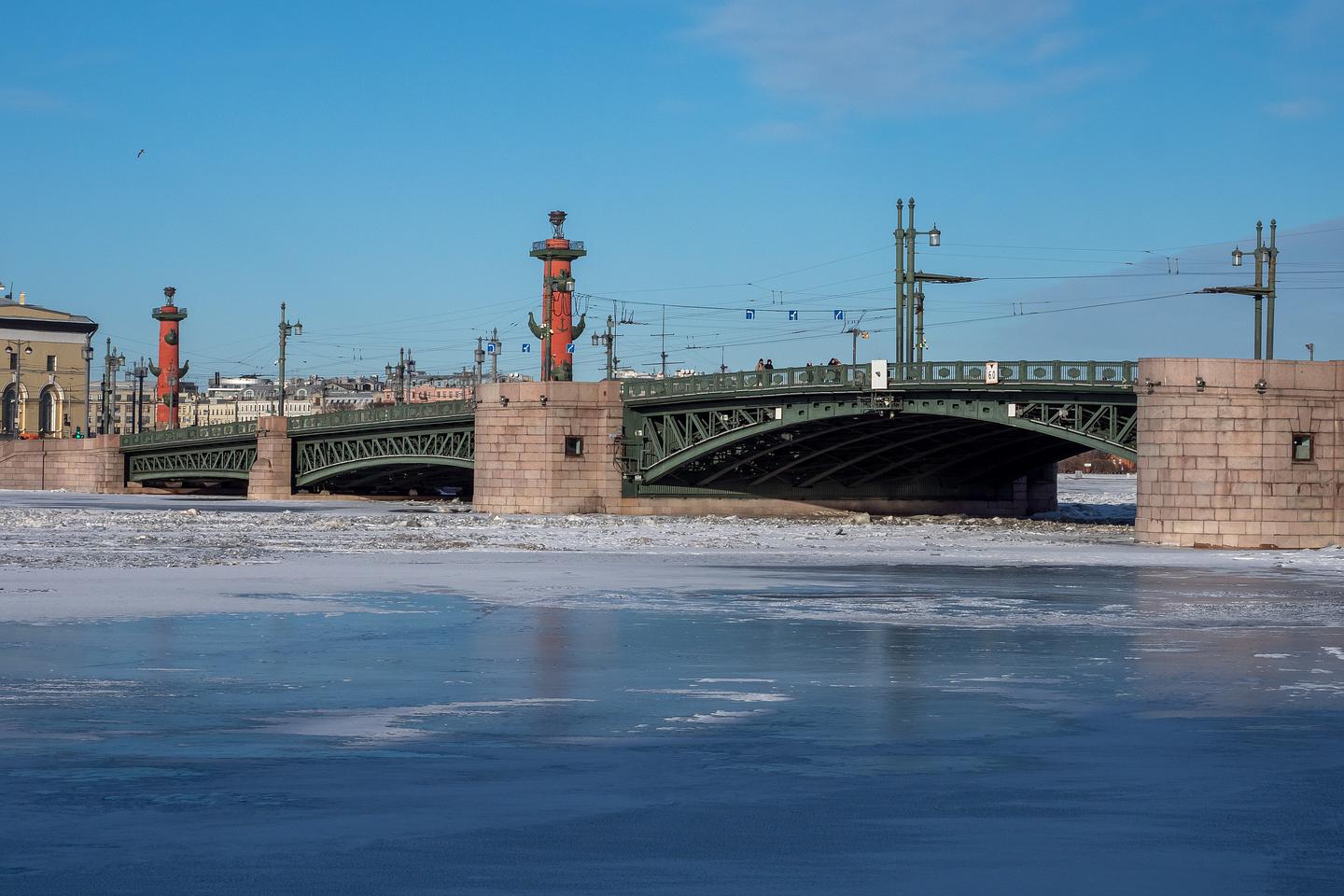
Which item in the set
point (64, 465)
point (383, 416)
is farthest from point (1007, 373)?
point (64, 465)

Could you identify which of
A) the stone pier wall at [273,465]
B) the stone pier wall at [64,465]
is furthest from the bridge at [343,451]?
the stone pier wall at [64,465]

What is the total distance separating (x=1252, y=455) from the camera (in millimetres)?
42438

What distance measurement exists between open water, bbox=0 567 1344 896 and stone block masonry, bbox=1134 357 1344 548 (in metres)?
24.0

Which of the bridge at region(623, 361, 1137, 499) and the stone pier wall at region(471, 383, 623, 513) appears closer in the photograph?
the bridge at region(623, 361, 1137, 499)

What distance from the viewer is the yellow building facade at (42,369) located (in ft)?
414

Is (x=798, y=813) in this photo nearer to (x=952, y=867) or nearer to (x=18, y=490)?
(x=952, y=867)

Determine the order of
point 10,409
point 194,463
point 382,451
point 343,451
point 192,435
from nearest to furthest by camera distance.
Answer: point 382,451, point 343,451, point 192,435, point 194,463, point 10,409

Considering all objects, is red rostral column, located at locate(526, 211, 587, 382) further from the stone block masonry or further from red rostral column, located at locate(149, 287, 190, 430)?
red rostral column, located at locate(149, 287, 190, 430)

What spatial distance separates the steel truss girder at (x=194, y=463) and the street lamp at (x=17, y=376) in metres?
32.6

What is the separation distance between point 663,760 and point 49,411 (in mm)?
128634

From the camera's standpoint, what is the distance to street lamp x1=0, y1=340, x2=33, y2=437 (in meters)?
124

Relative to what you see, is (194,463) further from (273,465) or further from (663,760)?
(663,760)

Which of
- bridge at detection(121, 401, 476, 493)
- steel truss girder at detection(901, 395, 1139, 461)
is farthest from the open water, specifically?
bridge at detection(121, 401, 476, 493)

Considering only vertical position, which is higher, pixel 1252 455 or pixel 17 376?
pixel 17 376
